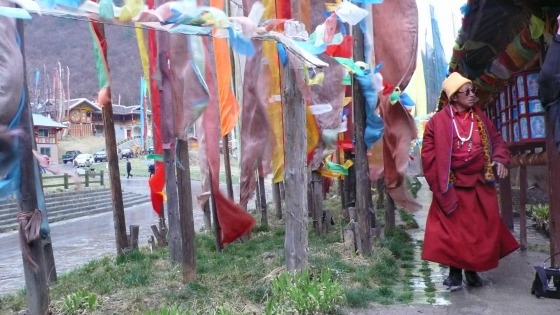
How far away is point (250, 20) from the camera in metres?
4.36

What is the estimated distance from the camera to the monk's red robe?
481cm

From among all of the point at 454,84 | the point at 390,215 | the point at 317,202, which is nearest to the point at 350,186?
the point at 317,202

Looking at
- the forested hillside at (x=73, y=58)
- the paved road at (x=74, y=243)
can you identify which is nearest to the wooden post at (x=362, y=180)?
the paved road at (x=74, y=243)

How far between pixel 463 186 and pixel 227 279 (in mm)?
2255

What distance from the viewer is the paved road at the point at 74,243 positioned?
9.36 metres

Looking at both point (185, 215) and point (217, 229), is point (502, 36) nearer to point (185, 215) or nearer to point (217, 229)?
point (185, 215)

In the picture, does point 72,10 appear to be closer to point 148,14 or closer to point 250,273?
point 148,14

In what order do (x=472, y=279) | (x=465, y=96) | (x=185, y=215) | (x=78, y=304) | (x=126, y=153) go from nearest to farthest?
(x=78, y=304) < (x=465, y=96) < (x=472, y=279) < (x=185, y=215) < (x=126, y=153)

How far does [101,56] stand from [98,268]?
8.56 ft

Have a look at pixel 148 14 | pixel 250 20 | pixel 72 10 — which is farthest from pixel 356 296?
pixel 72 10

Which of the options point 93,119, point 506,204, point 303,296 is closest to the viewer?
point 303,296

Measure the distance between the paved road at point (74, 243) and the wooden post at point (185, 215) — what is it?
350 centimetres

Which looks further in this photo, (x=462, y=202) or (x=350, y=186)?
(x=350, y=186)

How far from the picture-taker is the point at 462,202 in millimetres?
4863
